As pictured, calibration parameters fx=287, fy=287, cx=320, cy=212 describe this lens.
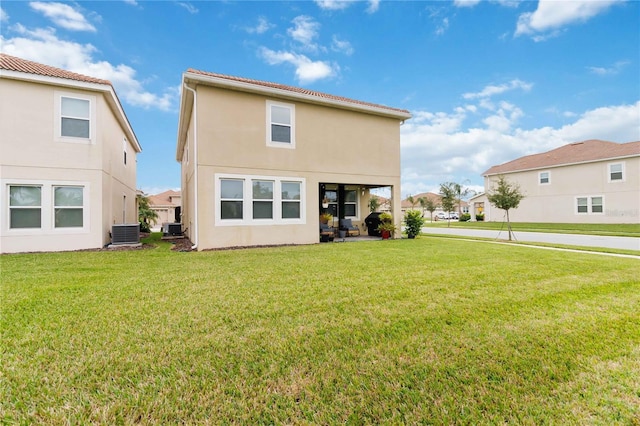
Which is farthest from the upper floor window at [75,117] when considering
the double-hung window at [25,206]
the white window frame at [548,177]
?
the white window frame at [548,177]

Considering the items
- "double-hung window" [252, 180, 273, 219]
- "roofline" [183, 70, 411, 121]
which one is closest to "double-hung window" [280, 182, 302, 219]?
"double-hung window" [252, 180, 273, 219]

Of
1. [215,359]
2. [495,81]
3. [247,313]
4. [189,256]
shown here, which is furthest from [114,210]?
[495,81]

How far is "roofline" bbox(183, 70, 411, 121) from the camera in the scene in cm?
966

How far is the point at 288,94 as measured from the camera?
1091 centimetres

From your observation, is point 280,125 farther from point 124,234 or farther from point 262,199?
point 124,234

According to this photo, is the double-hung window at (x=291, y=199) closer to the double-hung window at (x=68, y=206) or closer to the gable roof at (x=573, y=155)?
the double-hung window at (x=68, y=206)

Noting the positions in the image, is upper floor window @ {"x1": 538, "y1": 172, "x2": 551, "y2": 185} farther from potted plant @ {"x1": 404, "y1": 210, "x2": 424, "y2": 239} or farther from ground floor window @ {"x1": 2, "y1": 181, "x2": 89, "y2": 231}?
ground floor window @ {"x1": 2, "y1": 181, "x2": 89, "y2": 231}

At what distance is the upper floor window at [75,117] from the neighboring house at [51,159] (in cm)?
3

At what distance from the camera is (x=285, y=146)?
1123 cm

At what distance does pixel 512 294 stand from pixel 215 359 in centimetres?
474

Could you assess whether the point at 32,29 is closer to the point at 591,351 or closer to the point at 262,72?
the point at 262,72

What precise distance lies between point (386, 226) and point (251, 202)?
6378 millimetres

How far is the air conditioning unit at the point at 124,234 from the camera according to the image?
34.5ft

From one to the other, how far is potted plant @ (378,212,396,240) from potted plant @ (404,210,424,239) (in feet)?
2.90
